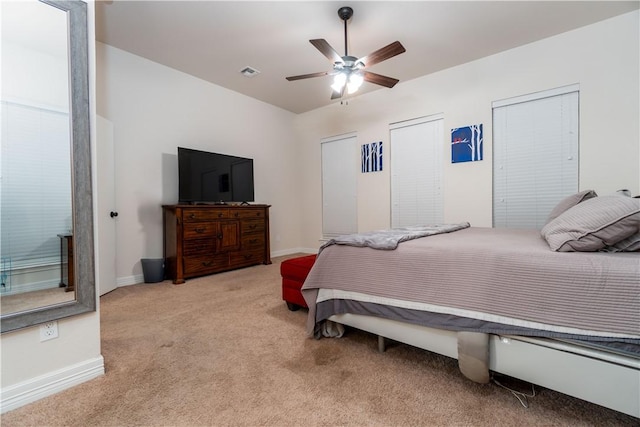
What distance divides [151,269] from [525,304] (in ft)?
12.2

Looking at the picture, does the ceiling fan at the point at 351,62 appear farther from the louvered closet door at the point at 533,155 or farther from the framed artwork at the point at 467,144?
the louvered closet door at the point at 533,155

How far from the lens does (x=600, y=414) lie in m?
1.23

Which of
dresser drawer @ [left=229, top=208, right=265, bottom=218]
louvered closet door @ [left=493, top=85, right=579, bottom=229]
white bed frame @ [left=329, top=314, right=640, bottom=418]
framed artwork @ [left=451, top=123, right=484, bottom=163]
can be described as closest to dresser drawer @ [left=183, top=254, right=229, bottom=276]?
dresser drawer @ [left=229, top=208, right=265, bottom=218]

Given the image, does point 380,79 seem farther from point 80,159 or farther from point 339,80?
point 80,159

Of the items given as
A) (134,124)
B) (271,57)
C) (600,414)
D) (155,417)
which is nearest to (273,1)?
(271,57)

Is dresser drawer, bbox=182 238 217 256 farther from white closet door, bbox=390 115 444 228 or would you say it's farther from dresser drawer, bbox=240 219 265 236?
white closet door, bbox=390 115 444 228

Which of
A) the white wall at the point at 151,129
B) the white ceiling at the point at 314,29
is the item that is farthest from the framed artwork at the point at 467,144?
the white wall at the point at 151,129

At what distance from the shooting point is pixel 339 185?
513 cm

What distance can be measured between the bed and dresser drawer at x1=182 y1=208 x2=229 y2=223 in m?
2.47

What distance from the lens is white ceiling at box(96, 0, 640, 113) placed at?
8.75ft

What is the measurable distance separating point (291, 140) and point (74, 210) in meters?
4.43

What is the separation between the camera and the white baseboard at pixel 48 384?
1.29 meters

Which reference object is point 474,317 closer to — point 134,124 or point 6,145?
point 6,145

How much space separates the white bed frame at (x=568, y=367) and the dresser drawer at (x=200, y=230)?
3.02 metres
